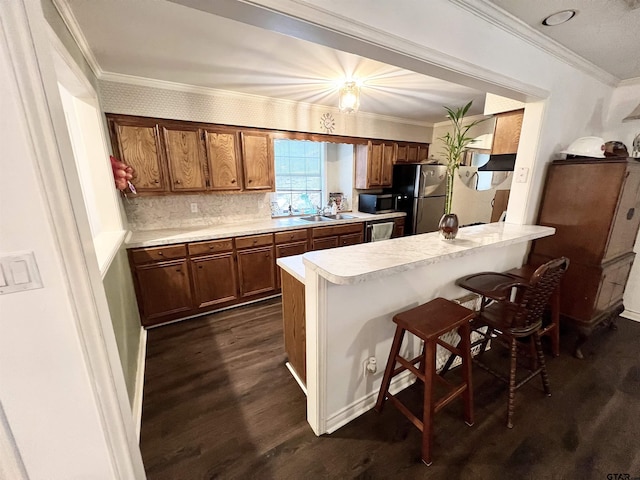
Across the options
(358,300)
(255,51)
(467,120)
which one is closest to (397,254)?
(358,300)

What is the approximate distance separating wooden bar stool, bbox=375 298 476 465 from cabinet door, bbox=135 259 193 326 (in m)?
2.09

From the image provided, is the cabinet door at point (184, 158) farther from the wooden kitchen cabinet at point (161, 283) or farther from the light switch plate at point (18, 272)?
the light switch plate at point (18, 272)

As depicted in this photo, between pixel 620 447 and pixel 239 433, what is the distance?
214 centimetres

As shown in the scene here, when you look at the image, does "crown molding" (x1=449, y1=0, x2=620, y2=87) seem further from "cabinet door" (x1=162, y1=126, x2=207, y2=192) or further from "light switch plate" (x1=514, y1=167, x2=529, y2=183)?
"cabinet door" (x1=162, y1=126, x2=207, y2=192)

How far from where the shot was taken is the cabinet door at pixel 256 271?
9.57 ft

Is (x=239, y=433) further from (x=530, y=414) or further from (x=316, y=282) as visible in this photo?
(x=530, y=414)

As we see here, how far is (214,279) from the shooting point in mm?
2771

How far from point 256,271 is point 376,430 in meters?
1.98

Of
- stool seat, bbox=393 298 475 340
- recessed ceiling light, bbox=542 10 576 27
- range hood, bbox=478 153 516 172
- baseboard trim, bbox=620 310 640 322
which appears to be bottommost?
baseboard trim, bbox=620 310 640 322

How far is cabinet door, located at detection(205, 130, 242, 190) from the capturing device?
9.23 ft

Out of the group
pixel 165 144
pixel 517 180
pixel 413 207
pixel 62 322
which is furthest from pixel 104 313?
pixel 413 207

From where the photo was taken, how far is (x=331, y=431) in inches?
60.1

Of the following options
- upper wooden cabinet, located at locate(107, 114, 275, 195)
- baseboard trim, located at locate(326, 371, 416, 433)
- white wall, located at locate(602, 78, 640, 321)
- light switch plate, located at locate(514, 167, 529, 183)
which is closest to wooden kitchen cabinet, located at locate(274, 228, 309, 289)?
upper wooden cabinet, located at locate(107, 114, 275, 195)

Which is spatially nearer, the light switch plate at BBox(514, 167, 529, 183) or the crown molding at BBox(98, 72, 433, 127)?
the light switch plate at BBox(514, 167, 529, 183)
